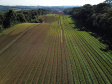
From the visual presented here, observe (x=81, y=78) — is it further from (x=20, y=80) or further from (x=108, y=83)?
(x=20, y=80)

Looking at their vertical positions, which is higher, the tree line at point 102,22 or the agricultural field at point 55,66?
the tree line at point 102,22

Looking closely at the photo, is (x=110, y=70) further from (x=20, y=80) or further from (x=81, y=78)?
(x=20, y=80)

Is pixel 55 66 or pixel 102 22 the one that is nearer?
pixel 55 66

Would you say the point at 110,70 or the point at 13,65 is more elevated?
the point at 110,70

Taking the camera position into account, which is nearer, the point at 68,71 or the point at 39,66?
the point at 68,71

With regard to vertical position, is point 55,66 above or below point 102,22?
below

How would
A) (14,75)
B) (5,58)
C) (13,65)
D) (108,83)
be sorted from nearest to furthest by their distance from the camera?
(108,83), (14,75), (13,65), (5,58)

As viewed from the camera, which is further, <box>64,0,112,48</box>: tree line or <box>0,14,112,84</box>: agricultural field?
<box>64,0,112,48</box>: tree line

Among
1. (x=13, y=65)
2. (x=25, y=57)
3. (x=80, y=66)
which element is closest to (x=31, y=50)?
(x=25, y=57)

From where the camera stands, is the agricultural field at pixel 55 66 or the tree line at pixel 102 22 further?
the tree line at pixel 102 22

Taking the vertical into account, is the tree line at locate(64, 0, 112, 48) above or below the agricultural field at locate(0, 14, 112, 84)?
above

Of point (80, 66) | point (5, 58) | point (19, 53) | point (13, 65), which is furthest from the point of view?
point (19, 53)
